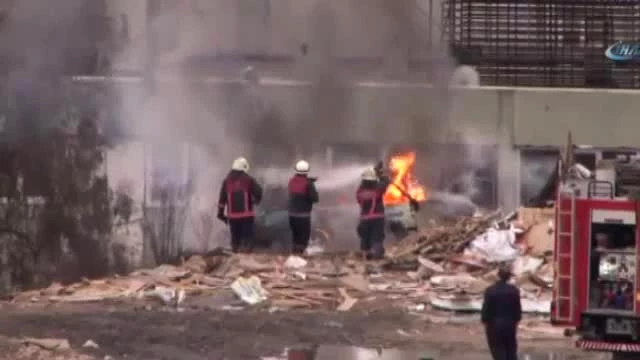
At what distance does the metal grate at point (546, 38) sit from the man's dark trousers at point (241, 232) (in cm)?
712

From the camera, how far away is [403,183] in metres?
20.9

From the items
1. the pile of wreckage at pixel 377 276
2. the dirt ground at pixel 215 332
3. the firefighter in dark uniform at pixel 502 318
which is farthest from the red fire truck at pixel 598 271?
the pile of wreckage at pixel 377 276

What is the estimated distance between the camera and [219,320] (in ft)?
47.1

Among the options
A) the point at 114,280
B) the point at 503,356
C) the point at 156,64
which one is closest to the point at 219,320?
the point at 114,280

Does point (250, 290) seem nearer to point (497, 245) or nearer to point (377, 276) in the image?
point (377, 276)

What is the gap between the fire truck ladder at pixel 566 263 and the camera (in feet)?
37.7

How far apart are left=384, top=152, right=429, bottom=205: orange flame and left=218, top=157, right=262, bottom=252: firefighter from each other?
2.81 m

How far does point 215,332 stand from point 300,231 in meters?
4.74

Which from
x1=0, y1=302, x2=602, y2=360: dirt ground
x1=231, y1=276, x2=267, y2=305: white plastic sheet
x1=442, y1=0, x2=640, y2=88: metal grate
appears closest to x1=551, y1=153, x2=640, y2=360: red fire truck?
x1=0, y1=302, x2=602, y2=360: dirt ground

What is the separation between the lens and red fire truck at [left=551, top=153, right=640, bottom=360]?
37.3 feet

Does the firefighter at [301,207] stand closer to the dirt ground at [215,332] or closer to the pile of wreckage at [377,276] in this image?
the pile of wreckage at [377,276]

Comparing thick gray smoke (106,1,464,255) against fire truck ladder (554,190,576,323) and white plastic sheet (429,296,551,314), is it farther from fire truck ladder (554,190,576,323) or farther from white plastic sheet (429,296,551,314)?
fire truck ladder (554,190,576,323)

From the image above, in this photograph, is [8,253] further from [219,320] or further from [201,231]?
[219,320]

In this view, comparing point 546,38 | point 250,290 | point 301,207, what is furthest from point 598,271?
point 546,38
